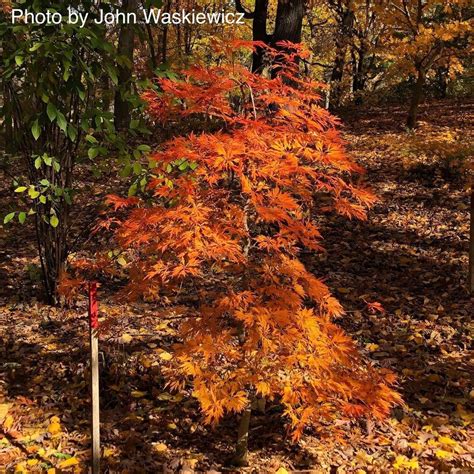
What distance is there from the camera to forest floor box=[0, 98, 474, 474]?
3531mm

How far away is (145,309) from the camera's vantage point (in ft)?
17.8

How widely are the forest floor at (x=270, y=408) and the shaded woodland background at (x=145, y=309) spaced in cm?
1

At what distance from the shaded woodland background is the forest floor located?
0.6 inches

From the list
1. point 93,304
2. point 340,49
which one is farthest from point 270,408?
point 340,49

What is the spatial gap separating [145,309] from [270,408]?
213 cm

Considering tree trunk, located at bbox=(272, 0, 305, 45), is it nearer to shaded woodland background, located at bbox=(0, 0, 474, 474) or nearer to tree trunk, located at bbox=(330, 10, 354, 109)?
shaded woodland background, located at bbox=(0, 0, 474, 474)

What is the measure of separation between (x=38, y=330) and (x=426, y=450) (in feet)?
11.9

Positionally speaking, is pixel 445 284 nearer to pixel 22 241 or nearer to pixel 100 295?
pixel 100 295

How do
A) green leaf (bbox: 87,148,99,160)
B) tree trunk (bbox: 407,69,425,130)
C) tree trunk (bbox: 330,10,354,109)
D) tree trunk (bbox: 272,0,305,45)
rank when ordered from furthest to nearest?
tree trunk (bbox: 330,10,354,109), tree trunk (bbox: 407,69,425,130), tree trunk (bbox: 272,0,305,45), green leaf (bbox: 87,148,99,160)

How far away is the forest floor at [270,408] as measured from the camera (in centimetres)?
353

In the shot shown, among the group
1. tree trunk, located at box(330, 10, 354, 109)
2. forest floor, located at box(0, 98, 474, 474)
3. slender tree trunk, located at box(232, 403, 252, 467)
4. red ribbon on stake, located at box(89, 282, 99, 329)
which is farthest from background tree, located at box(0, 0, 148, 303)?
tree trunk, located at box(330, 10, 354, 109)

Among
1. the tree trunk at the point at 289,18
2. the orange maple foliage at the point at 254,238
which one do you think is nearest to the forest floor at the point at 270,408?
the orange maple foliage at the point at 254,238

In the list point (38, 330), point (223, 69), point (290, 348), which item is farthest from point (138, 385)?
point (223, 69)

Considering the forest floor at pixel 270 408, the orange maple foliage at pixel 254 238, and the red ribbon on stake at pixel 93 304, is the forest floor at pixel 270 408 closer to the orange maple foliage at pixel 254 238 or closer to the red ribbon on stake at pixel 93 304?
the orange maple foliage at pixel 254 238
